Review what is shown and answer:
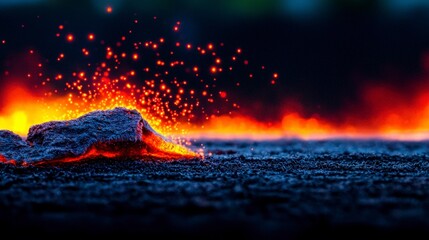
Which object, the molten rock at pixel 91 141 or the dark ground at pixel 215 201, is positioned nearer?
the dark ground at pixel 215 201

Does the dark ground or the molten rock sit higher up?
the molten rock

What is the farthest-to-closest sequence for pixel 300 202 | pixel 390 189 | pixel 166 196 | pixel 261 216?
1. pixel 390 189
2. pixel 166 196
3. pixel 300 202
4. pixel 261 216

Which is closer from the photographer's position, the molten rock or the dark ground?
the dark ground

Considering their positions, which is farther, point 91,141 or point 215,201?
point 91,141

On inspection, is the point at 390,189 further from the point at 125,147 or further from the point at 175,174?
the point at 125,147

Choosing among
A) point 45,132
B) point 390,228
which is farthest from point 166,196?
point 45,132
